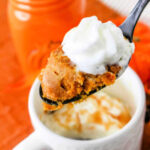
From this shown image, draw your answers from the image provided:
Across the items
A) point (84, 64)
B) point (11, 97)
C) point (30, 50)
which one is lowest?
point (11, 97)

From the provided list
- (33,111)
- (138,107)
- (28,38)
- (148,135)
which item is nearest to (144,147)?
(148,135)

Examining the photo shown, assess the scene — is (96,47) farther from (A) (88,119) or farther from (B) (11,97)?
(B) (11,97)

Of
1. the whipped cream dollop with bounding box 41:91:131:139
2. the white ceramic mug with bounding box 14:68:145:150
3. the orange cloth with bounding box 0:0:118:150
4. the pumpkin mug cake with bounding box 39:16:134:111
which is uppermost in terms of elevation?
the pumpkin mug cake with bounding box 39:16:134:111

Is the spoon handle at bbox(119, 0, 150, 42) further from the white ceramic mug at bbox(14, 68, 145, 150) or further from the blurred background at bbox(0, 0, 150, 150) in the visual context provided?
the blurred background at bbox(0, 0, 150, 150)

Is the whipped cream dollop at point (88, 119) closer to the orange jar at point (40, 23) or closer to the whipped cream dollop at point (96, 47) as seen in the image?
the whipped cream dollop at point (96, 47)

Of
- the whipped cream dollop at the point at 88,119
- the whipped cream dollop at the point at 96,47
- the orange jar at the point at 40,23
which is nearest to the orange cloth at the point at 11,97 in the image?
the orange jar at the point at 40,23

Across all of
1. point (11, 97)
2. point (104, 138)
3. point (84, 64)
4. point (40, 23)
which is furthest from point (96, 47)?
point (11, 97)

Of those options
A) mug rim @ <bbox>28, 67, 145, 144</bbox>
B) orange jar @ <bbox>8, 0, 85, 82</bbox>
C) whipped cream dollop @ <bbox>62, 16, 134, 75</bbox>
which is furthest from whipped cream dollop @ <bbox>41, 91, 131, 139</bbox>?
orange jar @ <bbox>8, 0, 85, 82</bbox>
